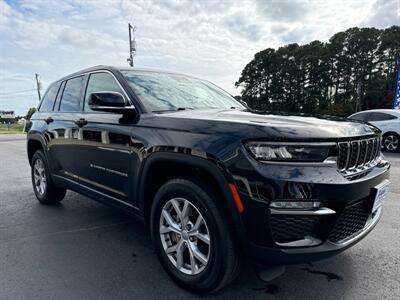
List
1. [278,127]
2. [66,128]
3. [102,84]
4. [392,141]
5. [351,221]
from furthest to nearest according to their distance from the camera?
[392,141] < [66,128] < [102,84] < [351,221] < [278,127]

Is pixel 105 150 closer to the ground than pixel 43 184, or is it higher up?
higher up

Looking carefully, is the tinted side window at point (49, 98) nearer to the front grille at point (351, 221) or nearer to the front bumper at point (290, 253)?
the front bumper at point (290, 253)

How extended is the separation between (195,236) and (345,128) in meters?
1.31

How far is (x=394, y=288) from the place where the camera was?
2518mm

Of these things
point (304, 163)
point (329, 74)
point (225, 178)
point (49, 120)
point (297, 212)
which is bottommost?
point (297, 212)

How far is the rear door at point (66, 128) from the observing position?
387 centimetres

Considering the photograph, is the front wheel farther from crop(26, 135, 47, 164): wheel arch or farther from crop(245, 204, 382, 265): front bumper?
crop(26, 135, 47, 164): wheel arch

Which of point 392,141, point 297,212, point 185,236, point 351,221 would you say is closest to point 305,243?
point 297,212

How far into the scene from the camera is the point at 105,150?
3240 millimetres

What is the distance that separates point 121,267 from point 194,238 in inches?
33.7

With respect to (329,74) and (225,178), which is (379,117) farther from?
(329,74)

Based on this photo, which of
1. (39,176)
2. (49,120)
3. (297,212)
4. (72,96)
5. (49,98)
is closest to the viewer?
(297,212)

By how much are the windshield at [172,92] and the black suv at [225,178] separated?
0.02m

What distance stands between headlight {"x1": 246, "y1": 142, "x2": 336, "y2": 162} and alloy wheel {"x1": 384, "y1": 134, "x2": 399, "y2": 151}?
32.6 feet
